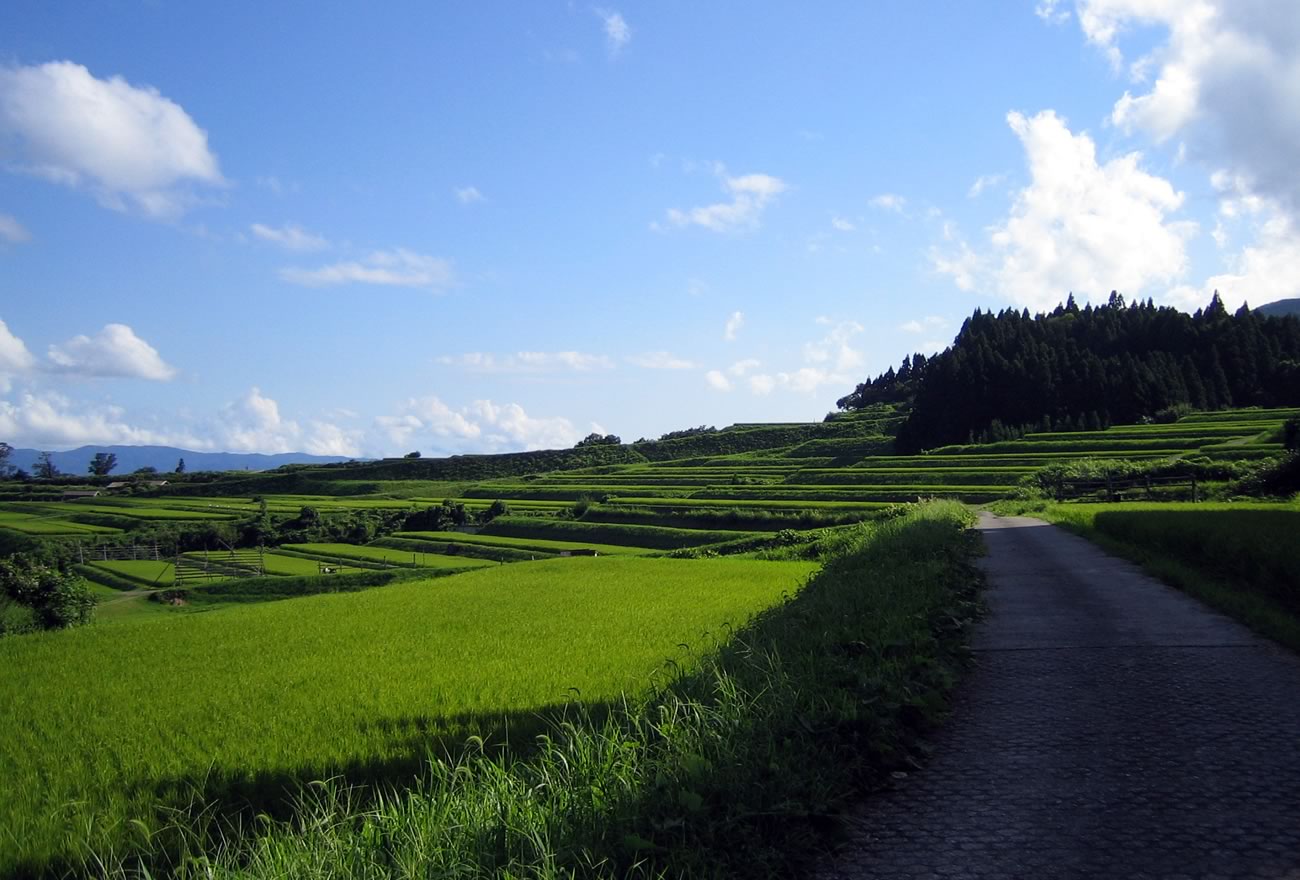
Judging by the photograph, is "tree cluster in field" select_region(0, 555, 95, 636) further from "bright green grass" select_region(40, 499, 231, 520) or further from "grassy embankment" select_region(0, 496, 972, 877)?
"bright green grass" select_region(40, 499, 231, 520)

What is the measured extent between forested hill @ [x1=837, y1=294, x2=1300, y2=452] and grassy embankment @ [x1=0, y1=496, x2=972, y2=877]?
64.6 metres

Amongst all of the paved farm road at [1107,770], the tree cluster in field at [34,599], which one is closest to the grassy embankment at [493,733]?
the paved farm road at [1107,770]

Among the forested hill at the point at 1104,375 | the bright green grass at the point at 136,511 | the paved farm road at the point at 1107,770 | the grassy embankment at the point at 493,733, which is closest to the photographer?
the paved farm road at the point at 1107,770

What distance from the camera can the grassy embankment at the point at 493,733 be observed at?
12.4 feet

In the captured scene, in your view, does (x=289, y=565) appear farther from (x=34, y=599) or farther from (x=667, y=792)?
(x=667, y=792)

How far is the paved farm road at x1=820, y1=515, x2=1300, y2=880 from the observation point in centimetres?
357

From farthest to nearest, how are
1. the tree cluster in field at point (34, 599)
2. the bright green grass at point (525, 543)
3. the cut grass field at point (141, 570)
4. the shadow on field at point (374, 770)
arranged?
the bright green grass at point (525, 543)
the cut grass field at point (141, 570)
the tree cluster in field at point (34, 599)
the shadow on field at point (374, 770)

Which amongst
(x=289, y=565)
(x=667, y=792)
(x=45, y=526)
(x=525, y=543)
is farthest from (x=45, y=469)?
(x=667, y=792)

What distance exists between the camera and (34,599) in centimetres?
2380

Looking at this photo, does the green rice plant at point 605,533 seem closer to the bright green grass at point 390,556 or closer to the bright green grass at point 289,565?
the bright green grass at point 390,556

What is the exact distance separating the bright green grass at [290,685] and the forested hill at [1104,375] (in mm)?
61298

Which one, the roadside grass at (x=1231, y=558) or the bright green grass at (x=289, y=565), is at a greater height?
the roadside grass at (x=1231, y=558)

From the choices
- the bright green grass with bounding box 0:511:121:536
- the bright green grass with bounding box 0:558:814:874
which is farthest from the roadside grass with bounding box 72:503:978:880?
the bright green grass with bounding box 0:511:121:536

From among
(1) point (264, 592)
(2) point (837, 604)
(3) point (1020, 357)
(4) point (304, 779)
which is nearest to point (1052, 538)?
(2) point (837, 604)
